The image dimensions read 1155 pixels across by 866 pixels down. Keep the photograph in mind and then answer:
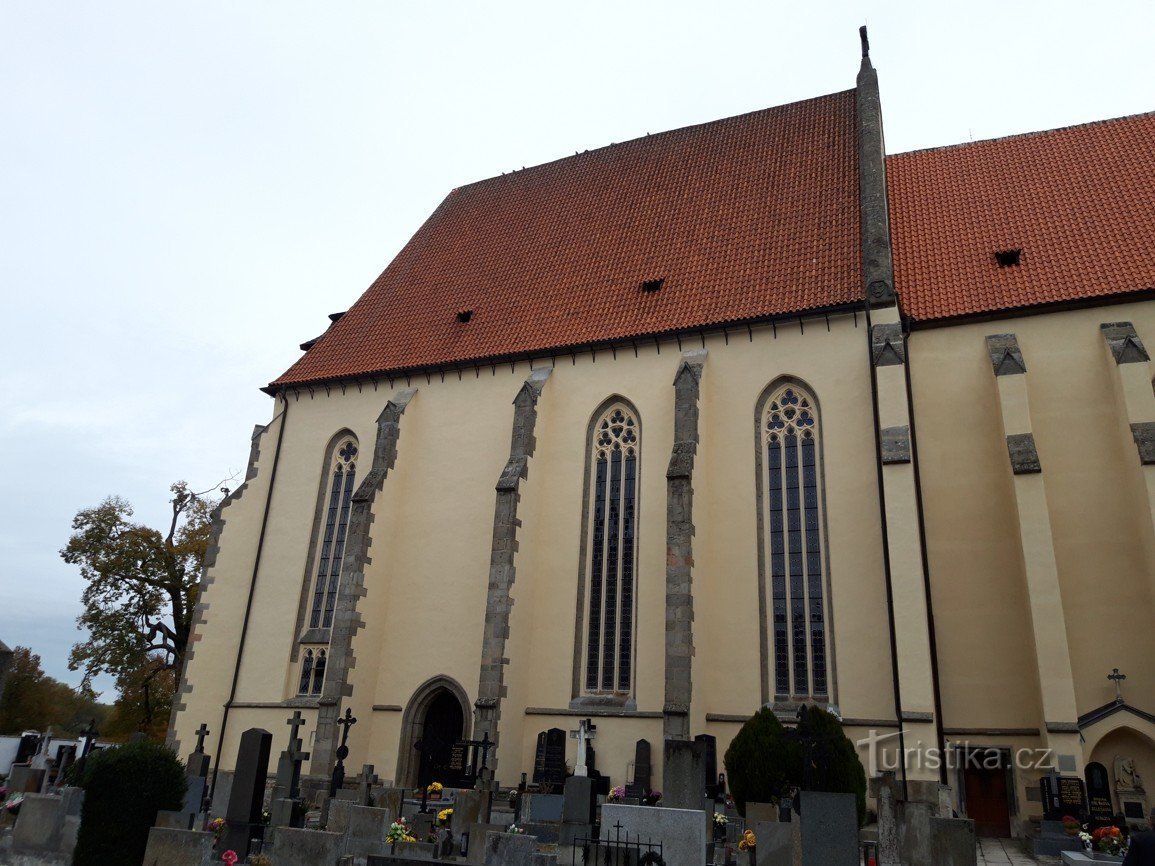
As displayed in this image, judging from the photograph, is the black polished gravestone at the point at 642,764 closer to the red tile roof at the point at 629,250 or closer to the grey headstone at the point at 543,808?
the grey headstone at the point at 543,808

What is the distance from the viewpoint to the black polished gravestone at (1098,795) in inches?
421

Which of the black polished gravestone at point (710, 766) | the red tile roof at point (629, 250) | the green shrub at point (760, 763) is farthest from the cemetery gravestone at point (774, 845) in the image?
the red tile roof at point (629, 250)

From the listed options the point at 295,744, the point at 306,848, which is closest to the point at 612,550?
the point at 295,744

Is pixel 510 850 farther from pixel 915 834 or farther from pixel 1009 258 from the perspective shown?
pixel 1009 258

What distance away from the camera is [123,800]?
26.8 ft

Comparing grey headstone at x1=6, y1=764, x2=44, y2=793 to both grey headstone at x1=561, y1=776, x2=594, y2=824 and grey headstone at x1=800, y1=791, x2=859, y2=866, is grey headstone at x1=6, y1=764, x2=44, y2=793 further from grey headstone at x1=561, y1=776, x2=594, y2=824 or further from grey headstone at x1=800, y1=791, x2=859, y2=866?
grey headstone at x1=800, y1=791, x2=859, y2=866

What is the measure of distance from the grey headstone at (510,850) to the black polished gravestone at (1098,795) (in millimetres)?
7427

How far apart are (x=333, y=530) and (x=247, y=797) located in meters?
9.36

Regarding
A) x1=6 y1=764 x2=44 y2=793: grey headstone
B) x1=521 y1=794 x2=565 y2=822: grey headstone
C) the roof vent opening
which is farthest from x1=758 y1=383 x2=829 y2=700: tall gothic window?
x1=6 y1=764 x2=44 y2=793: grey headstone

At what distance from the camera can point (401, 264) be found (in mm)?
22609

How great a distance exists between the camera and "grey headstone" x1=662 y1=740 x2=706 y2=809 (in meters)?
8.70

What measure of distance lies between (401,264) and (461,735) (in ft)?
41.0

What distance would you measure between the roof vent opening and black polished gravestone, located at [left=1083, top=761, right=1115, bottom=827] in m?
8.54

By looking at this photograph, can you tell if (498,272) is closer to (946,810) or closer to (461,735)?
(461,735)
